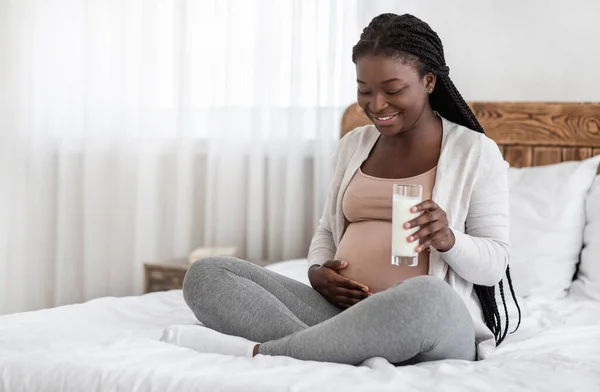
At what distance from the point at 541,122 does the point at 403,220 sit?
4.71 ft

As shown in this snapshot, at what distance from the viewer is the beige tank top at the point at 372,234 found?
5.44 feet

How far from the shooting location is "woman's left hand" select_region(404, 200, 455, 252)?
1.47 m

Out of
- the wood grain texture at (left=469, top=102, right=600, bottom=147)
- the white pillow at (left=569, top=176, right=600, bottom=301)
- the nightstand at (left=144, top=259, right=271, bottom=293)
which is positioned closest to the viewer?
the white pillow at (left=569, top=176, right=600, bottom=301)

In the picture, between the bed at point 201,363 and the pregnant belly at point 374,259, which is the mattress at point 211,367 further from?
the pregnant belly at point 374,259

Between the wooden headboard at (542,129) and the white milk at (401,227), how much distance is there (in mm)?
1393

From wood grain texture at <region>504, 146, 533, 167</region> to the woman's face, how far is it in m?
1.16

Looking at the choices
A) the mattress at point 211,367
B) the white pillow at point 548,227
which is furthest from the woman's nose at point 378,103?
the white pillow at point 548,227

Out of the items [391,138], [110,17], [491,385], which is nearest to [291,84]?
[110,17]

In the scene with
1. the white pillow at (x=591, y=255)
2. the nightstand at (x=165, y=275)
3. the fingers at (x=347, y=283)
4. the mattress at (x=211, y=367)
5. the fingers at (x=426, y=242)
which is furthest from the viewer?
the nightstand at (x=165, y=275)

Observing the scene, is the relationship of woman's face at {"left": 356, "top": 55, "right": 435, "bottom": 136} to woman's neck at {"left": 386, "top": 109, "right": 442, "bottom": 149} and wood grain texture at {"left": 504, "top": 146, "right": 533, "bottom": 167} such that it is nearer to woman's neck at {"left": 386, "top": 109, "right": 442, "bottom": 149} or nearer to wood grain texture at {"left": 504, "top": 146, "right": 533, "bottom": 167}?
woman's neck at {"left": 386, "top": 109, "right": 442, "bottom": 149}

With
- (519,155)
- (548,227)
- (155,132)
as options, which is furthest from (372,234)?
(155,132)

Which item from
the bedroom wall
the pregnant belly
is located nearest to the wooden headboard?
the bedroom wall

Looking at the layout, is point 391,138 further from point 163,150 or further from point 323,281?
point 163,150

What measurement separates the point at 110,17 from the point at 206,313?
234 cm
